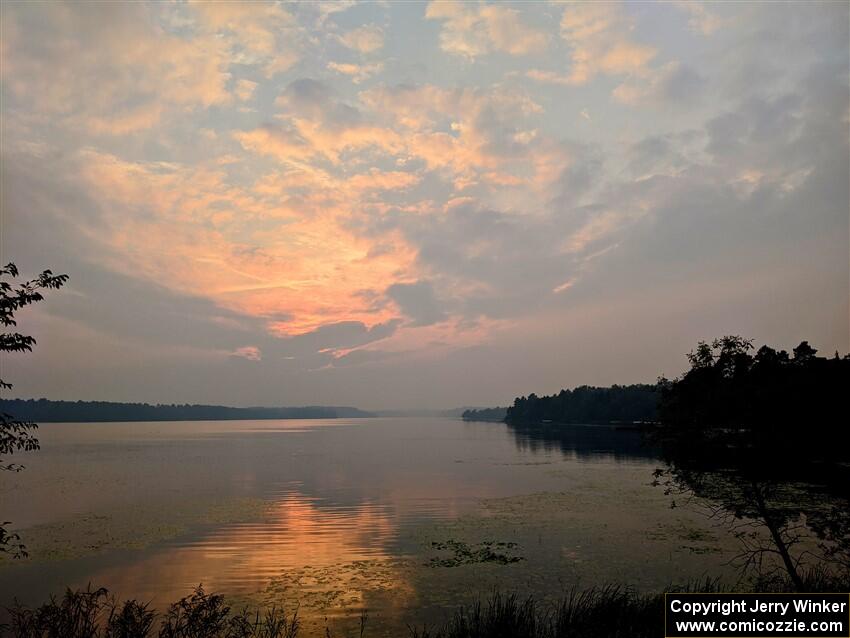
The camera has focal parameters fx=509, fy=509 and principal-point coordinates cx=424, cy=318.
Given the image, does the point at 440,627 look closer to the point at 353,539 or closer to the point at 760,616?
the point at 760,616

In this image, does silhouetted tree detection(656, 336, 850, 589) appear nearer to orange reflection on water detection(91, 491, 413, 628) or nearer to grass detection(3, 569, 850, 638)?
grass detection(3, 569, 850, 638)

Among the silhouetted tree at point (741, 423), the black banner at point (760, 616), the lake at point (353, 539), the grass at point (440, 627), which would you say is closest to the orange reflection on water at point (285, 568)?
the lake at point (353, 539)

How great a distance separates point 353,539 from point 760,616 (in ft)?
79.4

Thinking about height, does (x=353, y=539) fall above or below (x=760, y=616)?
below

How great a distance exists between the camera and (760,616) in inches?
551

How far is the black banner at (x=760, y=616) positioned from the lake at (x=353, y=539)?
26.1ft

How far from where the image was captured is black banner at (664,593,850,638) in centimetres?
1354

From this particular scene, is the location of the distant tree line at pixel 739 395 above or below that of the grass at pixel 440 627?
above

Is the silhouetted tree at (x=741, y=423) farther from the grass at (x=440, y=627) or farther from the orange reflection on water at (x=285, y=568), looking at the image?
the orange reflection on water at (x=285, y=568)

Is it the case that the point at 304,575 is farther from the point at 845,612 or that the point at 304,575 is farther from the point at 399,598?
the point at 845,612

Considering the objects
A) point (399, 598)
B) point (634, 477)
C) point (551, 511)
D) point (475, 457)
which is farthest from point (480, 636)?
point (475, 457)

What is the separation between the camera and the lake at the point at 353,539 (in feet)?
75.4

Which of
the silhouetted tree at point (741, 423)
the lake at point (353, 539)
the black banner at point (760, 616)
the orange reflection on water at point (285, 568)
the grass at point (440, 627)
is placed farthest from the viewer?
the lake at point (353, 539)

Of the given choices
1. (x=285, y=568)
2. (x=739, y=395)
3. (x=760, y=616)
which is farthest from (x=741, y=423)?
(x=285, y=568)
